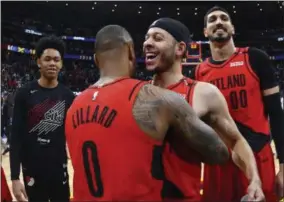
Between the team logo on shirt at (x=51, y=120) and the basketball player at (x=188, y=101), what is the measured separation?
4.48 ft

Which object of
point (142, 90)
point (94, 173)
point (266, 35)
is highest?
point (266, 35)

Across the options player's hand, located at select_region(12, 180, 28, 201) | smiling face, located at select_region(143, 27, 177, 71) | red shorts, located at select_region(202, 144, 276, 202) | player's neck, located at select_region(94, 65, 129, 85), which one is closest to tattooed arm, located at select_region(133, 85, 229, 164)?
player's neck, located at select_region(94, 65, 129, 85)

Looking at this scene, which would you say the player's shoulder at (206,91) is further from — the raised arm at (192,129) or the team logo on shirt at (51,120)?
the team logo on shirt at (51,120)

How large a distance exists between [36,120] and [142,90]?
2.08 m

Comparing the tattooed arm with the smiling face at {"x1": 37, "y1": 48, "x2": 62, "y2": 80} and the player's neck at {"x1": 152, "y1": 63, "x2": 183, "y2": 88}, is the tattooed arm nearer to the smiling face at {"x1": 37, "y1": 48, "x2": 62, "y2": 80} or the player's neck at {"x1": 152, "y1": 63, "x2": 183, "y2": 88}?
the player's neck at {"x1": 152, "y1": 63, "x2": 183, "y2": 88}

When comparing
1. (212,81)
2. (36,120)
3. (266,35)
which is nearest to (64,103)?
(36,120)

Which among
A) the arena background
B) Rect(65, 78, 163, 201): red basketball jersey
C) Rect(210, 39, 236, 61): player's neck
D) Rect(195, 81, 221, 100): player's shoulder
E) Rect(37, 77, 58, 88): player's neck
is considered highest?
the arena background

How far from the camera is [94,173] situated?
2.08 metres

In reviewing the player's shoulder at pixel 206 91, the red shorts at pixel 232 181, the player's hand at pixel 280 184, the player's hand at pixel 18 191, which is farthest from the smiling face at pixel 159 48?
the player's hand at pixel 18 191

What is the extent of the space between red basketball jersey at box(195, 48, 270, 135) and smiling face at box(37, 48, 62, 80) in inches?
60.2

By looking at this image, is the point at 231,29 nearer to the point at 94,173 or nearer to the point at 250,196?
the point at 250,196

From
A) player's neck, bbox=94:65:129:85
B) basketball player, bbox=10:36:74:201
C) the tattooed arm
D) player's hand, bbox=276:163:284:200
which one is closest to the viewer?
the tattooed arm

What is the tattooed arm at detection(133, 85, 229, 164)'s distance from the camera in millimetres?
1975

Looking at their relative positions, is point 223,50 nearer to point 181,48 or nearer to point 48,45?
point 181,48
